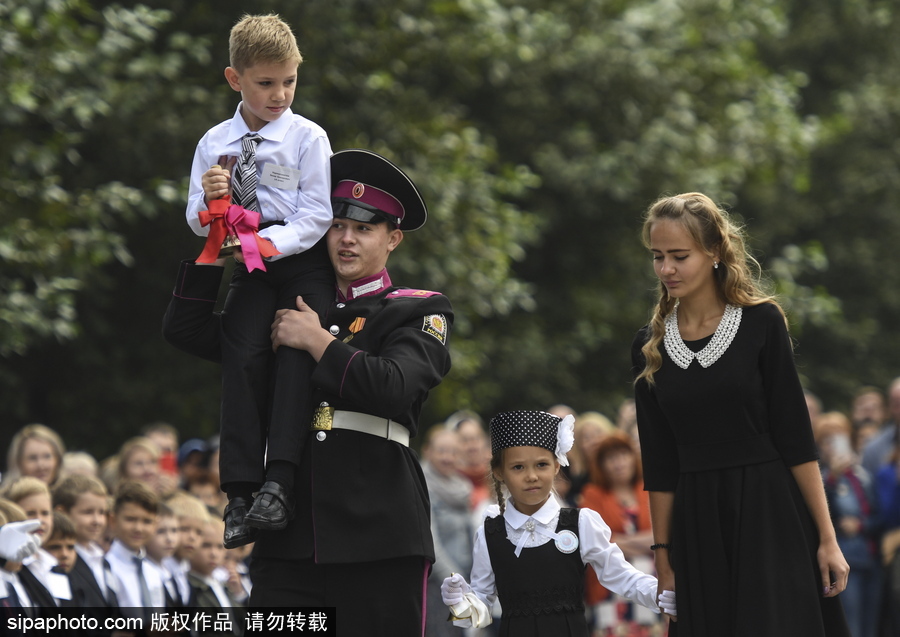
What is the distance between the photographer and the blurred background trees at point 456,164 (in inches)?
388

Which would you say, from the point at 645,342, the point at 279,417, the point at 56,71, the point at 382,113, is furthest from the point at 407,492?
the point at 382,113

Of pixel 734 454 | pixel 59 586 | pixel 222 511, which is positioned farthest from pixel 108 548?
pixel 734 454

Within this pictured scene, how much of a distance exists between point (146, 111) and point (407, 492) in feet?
24.2

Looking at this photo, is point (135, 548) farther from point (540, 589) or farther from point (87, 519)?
point (540, 589)

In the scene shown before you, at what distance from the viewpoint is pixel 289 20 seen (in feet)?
38.8

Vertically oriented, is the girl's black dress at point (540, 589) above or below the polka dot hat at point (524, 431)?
below

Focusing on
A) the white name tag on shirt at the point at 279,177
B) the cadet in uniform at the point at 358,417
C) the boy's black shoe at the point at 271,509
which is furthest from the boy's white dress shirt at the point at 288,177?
the boy's black shoe at the point at 271,509

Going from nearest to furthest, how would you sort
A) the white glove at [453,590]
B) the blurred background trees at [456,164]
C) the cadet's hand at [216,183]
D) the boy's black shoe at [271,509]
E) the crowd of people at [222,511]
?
the boy's black shoe at [271,509]
the cadet's hand at [216,183]
the white glove at [453,590]
the crowd of people at [222,511]
the blurred background trees at [456,164]

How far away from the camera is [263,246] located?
4.51 metres

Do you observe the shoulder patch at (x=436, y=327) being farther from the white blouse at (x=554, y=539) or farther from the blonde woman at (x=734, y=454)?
the white blouse at (x=554, y=539)

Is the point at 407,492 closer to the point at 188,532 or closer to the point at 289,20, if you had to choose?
the point at 188,532

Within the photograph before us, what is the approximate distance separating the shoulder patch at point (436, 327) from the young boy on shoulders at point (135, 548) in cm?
354

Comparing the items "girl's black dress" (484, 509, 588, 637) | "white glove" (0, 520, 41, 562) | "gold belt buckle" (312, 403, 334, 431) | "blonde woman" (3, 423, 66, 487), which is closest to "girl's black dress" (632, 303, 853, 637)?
"girl's black dress" (484, 509, 588, 637)

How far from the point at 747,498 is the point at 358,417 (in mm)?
1267
